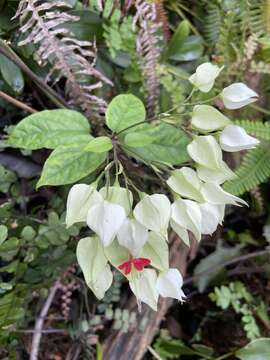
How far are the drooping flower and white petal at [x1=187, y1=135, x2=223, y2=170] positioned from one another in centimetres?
19

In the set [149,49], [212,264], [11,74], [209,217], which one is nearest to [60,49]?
[11,74]

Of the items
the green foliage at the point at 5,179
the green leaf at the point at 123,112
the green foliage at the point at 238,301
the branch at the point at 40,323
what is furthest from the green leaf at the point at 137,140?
the green foliage at the point at 238,301

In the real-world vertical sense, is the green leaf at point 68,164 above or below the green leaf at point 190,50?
above

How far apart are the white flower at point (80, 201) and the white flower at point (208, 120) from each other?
21 cm

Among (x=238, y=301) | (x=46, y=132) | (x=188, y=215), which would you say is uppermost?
(x=46, y=132)

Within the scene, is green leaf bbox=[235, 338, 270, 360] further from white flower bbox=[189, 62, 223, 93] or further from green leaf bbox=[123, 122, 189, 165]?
white flower bbox=[189, 62, 223, 93]

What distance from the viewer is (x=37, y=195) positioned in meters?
1.28

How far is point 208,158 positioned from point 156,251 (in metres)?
0.17

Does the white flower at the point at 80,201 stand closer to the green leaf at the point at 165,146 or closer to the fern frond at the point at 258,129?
the green leaf at the point at 165,146

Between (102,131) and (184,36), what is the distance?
1.14 ft

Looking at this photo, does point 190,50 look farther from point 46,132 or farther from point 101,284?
point 101,284

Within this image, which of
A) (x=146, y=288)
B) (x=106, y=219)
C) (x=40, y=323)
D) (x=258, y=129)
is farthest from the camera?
(x=40, y=323)

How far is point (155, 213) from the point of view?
78 centimetres

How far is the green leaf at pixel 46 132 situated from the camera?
94 centimetres
